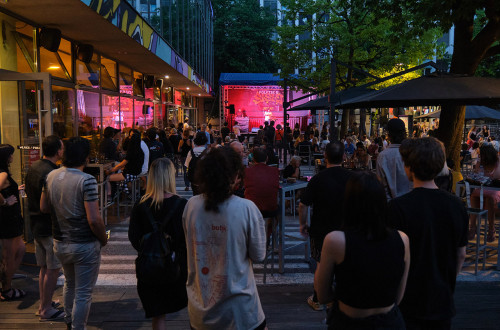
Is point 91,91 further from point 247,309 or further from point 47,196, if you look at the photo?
point 247,309

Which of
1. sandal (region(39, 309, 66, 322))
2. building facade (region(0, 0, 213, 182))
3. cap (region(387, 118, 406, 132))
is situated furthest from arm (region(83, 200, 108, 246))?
building facade (region(0, 0, 213, 182))

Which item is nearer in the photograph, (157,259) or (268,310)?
(157,259)

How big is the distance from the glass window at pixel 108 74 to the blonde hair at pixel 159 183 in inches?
422

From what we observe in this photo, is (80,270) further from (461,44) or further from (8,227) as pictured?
(461,44)

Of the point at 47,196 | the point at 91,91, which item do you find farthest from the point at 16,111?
the point at 47,196

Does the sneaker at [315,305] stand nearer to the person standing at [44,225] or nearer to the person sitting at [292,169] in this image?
the person standing at [44,225]

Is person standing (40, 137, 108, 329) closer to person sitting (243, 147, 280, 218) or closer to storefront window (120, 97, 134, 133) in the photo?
person sitting (243, 147, 280, 218)

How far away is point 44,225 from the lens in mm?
4641

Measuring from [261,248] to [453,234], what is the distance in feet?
3.87

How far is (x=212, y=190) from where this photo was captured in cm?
256

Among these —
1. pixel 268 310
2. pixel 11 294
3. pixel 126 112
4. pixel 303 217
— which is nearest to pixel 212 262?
pixel 303 217

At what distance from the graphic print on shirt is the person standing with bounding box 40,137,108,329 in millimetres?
1569

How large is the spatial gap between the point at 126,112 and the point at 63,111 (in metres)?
5.68

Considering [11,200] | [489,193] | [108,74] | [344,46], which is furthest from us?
[344,46]
